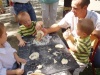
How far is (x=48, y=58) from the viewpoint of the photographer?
7.54 ft

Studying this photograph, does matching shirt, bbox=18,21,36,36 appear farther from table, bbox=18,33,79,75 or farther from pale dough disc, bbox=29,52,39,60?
pale dough disc, bbox=29,52,39,60

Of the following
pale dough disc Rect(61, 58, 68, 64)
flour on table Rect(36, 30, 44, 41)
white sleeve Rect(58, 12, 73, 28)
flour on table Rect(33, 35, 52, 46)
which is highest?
white sleeve Rect(58, 12, 73, 28)

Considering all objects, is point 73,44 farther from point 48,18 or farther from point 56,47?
point 48,18

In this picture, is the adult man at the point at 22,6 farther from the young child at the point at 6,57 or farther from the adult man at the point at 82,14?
the young child at the point at 6,57

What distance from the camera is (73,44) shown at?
8.98 ft

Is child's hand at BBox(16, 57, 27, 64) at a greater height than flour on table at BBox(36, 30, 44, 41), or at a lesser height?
lesser

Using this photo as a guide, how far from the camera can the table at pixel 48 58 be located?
211cm

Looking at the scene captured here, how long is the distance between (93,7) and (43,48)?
515 centimetres

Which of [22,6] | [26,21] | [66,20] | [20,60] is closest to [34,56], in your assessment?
[20,60]

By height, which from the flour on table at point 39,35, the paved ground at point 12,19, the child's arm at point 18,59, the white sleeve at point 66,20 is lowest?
the paved ground at point 12,19

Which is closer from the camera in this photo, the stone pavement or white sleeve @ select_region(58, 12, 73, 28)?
white sleeve @ select_region(58, 12, 73, 28)

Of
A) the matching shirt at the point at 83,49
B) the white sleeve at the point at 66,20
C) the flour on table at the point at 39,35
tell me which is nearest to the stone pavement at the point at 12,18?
the white sleeve at the point at 66,20

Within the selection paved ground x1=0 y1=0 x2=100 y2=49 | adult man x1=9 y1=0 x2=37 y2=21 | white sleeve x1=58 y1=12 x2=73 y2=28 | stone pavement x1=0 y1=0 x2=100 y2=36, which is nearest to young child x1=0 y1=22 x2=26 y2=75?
white sleeve x1=58 y1=12 x2=73 y2=28

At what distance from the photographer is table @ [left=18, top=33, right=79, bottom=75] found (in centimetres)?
211
